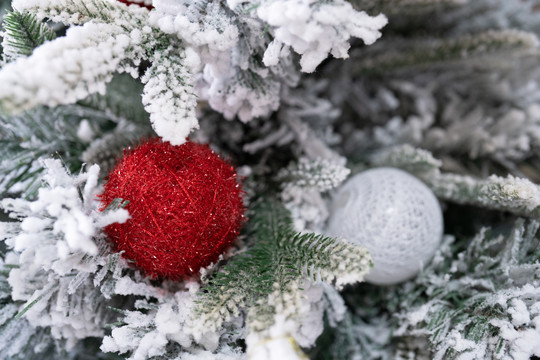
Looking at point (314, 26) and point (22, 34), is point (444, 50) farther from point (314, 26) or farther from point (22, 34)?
point (22, 34)

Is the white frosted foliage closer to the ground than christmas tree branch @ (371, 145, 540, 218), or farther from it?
farther from it

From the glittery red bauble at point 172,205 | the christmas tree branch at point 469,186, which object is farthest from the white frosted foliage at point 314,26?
the christmas tree branch at point 469,186

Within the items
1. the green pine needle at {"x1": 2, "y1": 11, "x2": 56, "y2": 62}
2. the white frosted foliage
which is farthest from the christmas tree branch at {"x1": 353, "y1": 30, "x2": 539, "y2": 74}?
the green pine needle at {"x1": 2, "y1": 11, "x2": 56, "y2": 62}

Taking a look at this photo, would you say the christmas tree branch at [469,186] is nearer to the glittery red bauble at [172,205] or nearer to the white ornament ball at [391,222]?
the white ornament ball at [391,222]

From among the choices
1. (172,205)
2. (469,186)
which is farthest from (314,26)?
(469,186)

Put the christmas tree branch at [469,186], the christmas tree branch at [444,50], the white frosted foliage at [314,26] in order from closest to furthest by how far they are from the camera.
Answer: the white frosted foliage at [314,26], the christmas tree branch at [469,186], the christmas tree branch at [444,50]

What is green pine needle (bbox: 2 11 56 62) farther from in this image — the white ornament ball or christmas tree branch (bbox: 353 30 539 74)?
christmas tree branch (bbox: 353 30 539 74)
